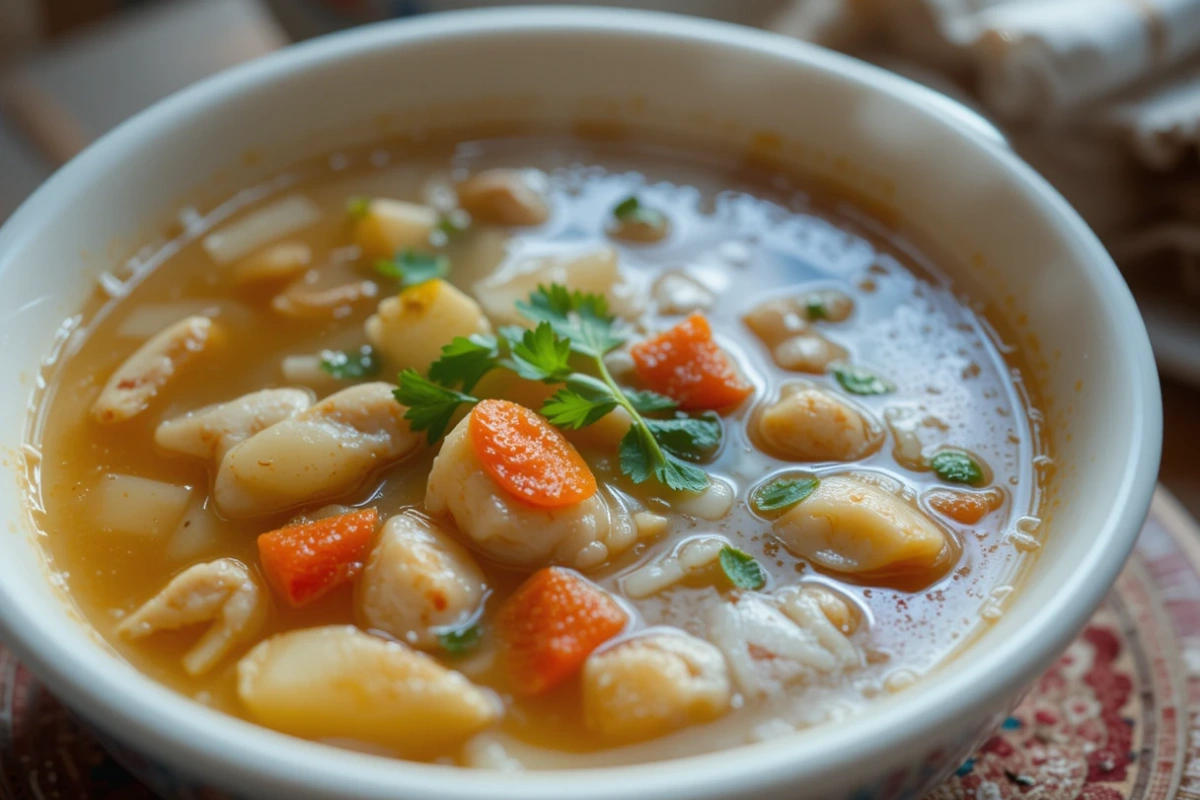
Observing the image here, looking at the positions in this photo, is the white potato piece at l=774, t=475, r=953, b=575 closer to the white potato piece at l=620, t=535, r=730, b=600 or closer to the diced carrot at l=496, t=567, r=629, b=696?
the white potato piece at l=620, t=535, r=730, b=600

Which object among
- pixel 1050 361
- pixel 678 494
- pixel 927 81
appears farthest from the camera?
pixel 927 81

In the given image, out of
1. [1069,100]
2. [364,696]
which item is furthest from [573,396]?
[1069,100]

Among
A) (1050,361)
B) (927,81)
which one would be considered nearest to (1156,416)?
(1050,361)

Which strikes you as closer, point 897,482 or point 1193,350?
point 897,482

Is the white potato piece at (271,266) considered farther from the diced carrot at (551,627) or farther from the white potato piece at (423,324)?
the diced carrot at (551,627)

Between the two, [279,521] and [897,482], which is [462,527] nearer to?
[279,521]

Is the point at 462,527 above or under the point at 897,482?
above

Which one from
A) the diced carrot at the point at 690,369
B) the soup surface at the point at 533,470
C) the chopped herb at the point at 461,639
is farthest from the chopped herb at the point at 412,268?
the chopped herb at the point at 461,639
